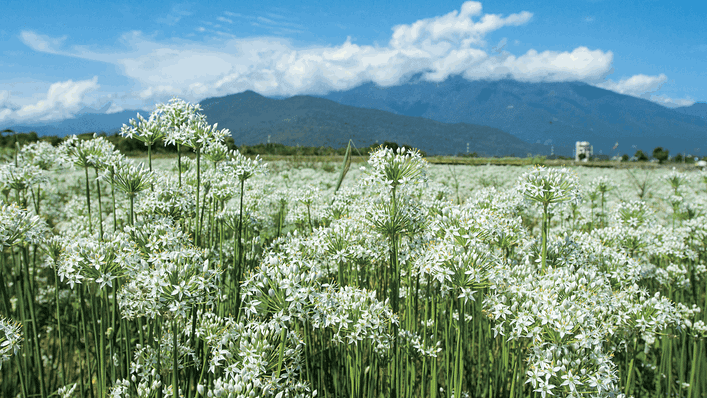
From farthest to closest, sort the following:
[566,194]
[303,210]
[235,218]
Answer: [303,210]
[235,218]
[566,194]

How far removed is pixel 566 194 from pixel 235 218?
538 cm

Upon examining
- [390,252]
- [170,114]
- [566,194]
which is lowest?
[390,252]

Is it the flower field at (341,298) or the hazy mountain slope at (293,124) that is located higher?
the hazy mountain slope at (293,124)

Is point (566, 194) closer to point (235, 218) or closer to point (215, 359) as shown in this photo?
point (215, 359)

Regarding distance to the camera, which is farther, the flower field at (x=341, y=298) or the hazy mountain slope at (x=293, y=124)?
the hazy mountain slope at (x=293, y=124)

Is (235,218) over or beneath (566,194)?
beneath

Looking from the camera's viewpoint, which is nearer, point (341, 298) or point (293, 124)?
point (341, 298)

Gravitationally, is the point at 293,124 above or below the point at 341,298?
above

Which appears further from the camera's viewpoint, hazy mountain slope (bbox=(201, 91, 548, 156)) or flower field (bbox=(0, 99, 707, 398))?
hazy mountain slope (bbox=(201, 91, 548, 156))

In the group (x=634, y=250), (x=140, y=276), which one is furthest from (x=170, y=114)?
(x=634, y=250)

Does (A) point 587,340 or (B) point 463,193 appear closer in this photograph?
(A) point 587,340

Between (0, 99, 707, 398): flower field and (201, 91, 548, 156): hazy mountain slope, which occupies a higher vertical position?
(201, 91, 548, 156): hazy mountain slope

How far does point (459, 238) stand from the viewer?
139 inches

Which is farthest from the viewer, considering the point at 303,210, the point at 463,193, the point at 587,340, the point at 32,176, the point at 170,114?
the point at 463,193
